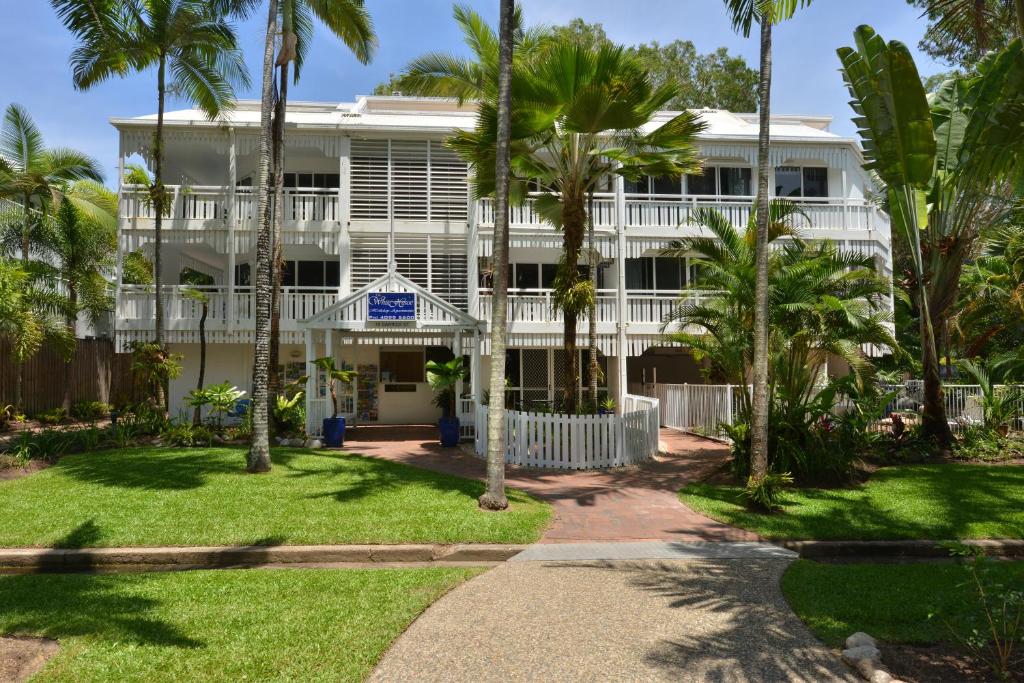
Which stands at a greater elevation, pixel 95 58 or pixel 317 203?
pixel 95 58

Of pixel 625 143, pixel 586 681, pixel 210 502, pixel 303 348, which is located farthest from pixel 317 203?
pixel 586 681

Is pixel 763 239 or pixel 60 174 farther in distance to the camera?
pixel 60 174

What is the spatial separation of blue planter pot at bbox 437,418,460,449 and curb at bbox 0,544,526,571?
24.5 ft

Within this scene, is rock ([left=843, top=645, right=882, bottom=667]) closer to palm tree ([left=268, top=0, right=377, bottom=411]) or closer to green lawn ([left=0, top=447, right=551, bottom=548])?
green lawn ([left=0, top=447, right=551, bottom=548])

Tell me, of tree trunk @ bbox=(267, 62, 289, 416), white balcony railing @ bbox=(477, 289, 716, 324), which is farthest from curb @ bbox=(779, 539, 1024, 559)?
tree trunk @ bbox=(267, 62, 289, 416)

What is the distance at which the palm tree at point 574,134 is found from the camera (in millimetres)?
10164

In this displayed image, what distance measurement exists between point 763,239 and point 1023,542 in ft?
15.3

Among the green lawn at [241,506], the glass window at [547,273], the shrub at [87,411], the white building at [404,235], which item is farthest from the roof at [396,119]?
the green lawn at [241,506]

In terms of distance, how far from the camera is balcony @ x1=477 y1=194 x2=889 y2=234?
60.2 feet

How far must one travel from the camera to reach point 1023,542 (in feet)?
23.8

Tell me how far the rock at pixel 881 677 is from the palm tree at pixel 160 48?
15.2 metres

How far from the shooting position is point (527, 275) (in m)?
20.0

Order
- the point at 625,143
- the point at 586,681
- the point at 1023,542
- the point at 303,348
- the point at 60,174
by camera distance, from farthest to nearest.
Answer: the point at 60,174 → the point at 303,348 → the point at 625,143 → the point at 1023,542 → the point at 586,681

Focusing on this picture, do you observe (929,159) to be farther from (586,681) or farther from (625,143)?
(586,681)
